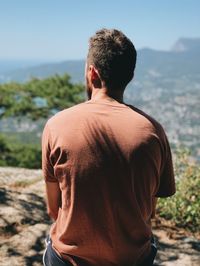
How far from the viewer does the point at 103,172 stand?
2113 mm

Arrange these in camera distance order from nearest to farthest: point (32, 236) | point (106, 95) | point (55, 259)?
point (106, 95)
point (55, 259)
point (32, 236)

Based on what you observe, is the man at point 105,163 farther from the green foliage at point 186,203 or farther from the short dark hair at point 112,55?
the green foliage at point 186,203

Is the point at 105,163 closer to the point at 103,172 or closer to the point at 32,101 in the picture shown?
the point at 103,172

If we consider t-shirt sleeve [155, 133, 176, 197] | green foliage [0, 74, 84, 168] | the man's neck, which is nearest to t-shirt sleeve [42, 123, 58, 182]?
the man's neck

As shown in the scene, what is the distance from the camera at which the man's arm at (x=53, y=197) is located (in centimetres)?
235

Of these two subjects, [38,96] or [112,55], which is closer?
[112,55]

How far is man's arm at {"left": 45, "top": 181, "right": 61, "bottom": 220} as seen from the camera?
7.70ft

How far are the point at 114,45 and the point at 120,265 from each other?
1181mm

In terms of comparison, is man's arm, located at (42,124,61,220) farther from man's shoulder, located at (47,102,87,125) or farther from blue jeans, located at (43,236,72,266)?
blue jeans, located at (43,236,72,266)

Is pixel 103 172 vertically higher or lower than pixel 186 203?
higher

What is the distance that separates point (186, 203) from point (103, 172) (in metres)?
4.83

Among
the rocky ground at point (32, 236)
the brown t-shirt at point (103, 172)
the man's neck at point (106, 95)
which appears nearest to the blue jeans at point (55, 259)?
the brown t-shirt at point (103, 172)

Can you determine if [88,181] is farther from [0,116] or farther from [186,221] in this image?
[0,116]

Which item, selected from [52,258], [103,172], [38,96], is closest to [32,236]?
[52,258]
